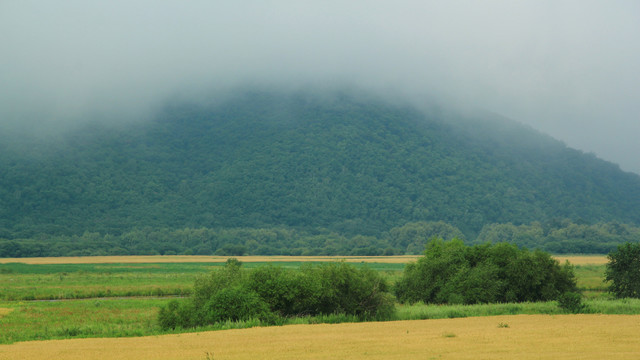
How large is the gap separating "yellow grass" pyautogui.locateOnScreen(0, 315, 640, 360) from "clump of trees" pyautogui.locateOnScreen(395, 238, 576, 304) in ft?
43.1

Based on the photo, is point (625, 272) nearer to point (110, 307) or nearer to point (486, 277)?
point (486, 277)

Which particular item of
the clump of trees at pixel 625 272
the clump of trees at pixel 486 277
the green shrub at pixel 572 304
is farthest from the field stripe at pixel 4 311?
the clump of trees at pixel 625 272

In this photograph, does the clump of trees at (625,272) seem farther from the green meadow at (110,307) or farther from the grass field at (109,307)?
the green meadow at (110,307)

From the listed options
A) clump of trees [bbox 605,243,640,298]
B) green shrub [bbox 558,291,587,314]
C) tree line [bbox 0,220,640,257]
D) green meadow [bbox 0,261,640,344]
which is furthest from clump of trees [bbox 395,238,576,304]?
tree line [bbox 0,220,640,257]

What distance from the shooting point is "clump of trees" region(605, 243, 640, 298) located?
53125 mm

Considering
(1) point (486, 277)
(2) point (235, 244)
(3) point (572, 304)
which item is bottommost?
(2) point (235, 244)

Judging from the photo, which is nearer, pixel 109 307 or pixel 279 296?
pixel 279 296

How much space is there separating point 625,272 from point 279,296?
31.6 m

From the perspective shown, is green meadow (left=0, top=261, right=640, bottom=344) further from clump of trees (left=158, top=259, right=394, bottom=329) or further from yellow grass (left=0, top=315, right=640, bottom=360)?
yellow grass (left=0, top=315, right=640, bottom=360)

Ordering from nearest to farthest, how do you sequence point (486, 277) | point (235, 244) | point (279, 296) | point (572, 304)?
point (279, 296), point (572, 304), point (486, 277), point (235, 244)

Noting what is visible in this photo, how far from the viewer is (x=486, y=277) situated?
160 ft

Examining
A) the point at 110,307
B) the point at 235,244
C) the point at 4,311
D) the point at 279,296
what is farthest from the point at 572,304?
the point at 235,244

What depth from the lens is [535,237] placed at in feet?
644

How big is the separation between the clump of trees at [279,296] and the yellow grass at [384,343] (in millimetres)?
4081
